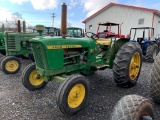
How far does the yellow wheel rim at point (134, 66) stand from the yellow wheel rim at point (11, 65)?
376 centimetres

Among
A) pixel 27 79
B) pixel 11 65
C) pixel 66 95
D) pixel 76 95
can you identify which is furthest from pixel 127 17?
pixel 66 95

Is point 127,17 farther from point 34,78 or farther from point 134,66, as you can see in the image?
point 34,78

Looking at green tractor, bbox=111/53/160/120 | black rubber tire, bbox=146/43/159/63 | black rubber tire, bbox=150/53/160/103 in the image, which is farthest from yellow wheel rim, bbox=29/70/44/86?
black rubber tire, bbox=146/43/159/63

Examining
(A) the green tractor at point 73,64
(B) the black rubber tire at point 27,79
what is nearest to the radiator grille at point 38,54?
(A) the green tractor at point 73,64

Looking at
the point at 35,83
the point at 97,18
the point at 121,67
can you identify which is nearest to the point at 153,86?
the point at 121,67

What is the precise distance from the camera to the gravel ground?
301cm

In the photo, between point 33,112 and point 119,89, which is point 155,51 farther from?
point 33,112

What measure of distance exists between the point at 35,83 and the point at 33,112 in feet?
3.56

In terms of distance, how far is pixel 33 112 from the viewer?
3.12 meters

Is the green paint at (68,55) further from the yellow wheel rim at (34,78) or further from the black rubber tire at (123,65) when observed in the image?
the yellow wheel rim at (34,78)

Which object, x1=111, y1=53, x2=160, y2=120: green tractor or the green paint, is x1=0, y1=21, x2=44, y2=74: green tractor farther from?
x1=111, y1=53, x2=160, y2=120: green tractor

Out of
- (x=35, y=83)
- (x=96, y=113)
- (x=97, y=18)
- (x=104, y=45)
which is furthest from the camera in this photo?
(x=97, y=18)

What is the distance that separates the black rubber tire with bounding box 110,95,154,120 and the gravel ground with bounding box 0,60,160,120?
122cm

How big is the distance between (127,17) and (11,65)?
14.8m
